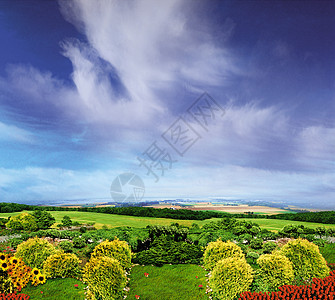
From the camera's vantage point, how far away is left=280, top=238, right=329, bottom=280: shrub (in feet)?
31.0

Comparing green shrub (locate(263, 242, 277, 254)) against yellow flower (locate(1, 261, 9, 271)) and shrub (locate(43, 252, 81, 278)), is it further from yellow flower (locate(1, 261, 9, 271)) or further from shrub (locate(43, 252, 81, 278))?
yellow flower (locate(1, 261, 9, 271))

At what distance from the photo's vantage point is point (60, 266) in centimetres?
948

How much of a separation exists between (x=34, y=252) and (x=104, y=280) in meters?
4.35

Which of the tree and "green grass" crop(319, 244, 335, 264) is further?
the tree

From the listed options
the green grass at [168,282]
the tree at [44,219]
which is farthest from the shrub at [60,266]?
the tree at [44,219]

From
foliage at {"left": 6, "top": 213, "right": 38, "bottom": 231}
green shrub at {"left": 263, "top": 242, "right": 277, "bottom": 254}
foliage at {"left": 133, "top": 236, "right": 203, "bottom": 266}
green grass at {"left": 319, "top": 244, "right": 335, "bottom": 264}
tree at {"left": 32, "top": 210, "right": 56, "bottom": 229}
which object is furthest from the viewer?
tree at {"left": 32, "top": 210, "right": 56, "bottom": 229}

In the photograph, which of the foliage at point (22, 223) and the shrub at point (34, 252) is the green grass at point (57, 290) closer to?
the shrub at point (34, 252)

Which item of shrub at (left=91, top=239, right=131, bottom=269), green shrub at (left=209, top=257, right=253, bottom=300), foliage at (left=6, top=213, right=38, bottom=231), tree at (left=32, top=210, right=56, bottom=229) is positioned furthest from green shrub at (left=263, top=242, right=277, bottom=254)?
foliage at (left=6, top=213, right=38, bottom=231)

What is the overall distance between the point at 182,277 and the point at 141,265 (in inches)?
96.0

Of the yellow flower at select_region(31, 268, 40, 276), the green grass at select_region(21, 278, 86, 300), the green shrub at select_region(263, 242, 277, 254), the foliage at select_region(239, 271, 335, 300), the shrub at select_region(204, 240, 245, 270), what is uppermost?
the shrub at select_region(204, 240, 245, 270)

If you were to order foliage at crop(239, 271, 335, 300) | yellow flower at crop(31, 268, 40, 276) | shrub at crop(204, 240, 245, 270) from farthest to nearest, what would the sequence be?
shrub at crop(204, 240, 245, 270)
yellow flower at crop(31, 268, 40, 276)
foliage at crop(239, 271, 335, 300)

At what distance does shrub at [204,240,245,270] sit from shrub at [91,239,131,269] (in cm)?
380

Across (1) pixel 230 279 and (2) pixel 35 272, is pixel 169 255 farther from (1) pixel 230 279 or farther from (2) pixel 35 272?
(2) pixel 35 272

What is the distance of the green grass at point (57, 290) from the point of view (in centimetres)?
800
